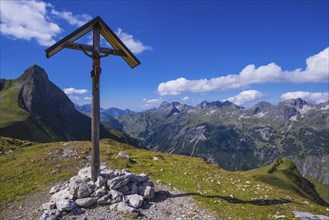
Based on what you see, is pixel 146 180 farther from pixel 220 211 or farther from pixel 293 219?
pixel 293 219

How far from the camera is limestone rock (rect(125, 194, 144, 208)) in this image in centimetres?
1897

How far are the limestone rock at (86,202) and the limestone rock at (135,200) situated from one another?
6.97 ft

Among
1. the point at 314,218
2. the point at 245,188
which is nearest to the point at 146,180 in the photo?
the point at 245,188

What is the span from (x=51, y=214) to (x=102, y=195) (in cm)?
348

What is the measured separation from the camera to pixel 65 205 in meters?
17.7

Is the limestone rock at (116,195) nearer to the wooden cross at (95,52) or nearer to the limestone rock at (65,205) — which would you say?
the wooden cross at (95,52)

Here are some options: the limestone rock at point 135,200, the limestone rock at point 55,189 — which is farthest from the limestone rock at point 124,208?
the limestone rock at point 55,189

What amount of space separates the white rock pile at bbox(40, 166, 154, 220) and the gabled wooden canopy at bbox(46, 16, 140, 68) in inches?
337

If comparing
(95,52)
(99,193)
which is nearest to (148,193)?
(99,193)

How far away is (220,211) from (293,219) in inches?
178

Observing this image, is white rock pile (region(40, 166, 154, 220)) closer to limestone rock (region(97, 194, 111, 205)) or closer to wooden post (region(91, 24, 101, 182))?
limestone rock (region(97, 194, 111, 205))

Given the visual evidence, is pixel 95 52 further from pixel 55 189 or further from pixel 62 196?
pixel 55 189

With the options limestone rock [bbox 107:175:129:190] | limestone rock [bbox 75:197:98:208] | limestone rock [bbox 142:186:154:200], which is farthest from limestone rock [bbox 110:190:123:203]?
limestone rock [bbox 142:186:154:200]

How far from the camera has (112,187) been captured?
20000 millimetres
